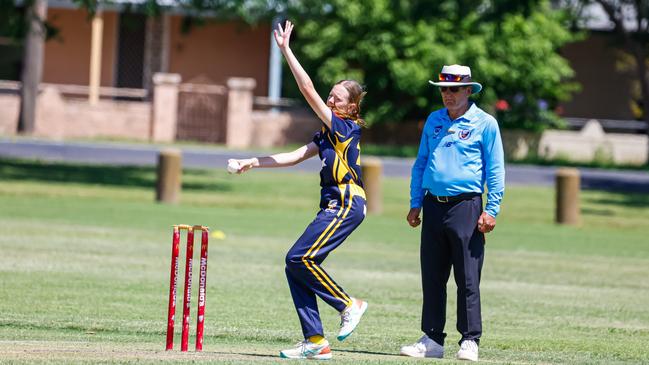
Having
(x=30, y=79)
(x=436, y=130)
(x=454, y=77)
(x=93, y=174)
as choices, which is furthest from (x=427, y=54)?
(x=454, y=77)

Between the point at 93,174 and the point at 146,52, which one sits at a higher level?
the point at 146,52

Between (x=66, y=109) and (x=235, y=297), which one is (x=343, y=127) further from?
(x=66, y=109)

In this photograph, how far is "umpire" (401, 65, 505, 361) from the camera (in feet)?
30.4

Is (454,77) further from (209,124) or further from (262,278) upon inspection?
(209,124)

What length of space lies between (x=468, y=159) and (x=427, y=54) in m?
34.3

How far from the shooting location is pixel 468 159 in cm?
930

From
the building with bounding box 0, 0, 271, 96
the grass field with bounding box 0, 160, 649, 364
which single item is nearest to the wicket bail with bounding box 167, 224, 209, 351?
the grass field with bounding box 0, 160, 649, 364

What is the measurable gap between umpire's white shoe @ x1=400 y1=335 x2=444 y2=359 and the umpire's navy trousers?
2.8 inches

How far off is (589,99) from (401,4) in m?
13.3

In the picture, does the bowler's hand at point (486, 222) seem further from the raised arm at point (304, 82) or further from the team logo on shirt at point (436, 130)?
the raised arm at point (304, 82)

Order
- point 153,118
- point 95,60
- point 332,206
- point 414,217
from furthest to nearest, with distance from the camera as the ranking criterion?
point 95,60
point 153,118
point 414,217
point 332,206

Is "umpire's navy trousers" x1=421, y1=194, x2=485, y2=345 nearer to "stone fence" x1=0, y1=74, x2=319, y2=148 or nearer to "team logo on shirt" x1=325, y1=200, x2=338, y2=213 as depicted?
"team logo on shirt" x1=325, y1=200, x2=338, y2=213

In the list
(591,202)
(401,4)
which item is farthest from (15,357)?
(401,4)

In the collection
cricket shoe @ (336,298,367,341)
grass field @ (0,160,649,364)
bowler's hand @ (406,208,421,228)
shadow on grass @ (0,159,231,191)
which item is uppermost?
bowler's hand @ (406,208,421,228)
